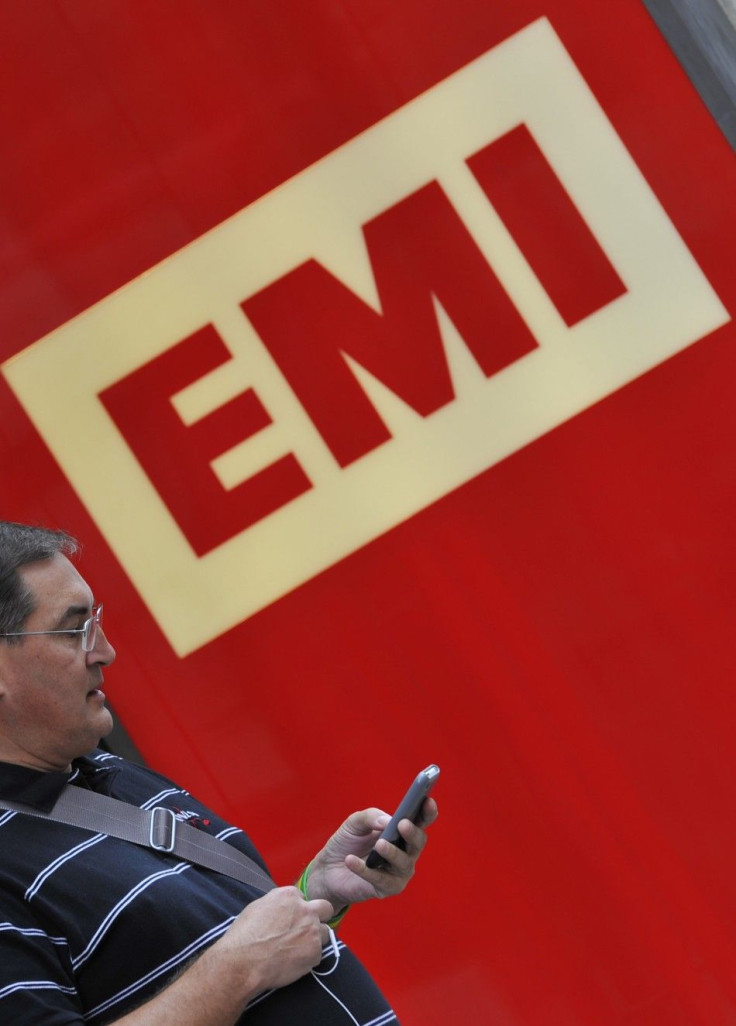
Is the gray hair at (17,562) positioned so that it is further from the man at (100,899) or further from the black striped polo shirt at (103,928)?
the black striped polo shirt at (103,928)

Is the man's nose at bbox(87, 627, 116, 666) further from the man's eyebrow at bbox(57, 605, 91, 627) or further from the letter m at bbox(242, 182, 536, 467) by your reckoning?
the letter m at bbox(242, 182, 536, 467)

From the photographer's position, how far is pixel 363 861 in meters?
1.38

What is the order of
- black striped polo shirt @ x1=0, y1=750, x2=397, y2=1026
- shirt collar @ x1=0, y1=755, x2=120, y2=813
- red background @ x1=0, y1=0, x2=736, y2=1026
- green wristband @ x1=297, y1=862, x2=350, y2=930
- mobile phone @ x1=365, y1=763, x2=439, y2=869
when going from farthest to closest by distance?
red background @ x1=0, y1=0, x2=736, y2=1026, green wristband @ x1=297, y1=862, x2=350, y2=930, mobile phone @ x1=365, y1=763, x2=439, y2=869, shirt collar @ x1=0, y1=755, x2=120, y2=813, black striped polo shirt @ x1=0, y1=750, x2=397, y2=1026

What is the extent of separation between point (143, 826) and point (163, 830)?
2cm

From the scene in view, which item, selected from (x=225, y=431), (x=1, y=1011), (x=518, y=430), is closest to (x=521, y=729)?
(x=518, y=430)

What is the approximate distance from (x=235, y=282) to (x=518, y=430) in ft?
1.87

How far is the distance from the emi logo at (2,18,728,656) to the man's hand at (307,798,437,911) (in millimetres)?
653

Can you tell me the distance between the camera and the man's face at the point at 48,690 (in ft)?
4.11

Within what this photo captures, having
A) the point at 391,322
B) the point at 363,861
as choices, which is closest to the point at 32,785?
the point at 363,861

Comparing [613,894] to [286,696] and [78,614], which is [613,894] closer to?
[286,696]

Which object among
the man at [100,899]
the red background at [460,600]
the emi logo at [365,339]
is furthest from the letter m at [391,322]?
the man at [100,899]

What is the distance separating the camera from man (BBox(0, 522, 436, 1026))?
110 cm

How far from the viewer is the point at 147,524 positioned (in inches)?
81.4

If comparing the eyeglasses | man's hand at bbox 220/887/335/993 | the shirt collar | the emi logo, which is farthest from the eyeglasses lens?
the emi logo
